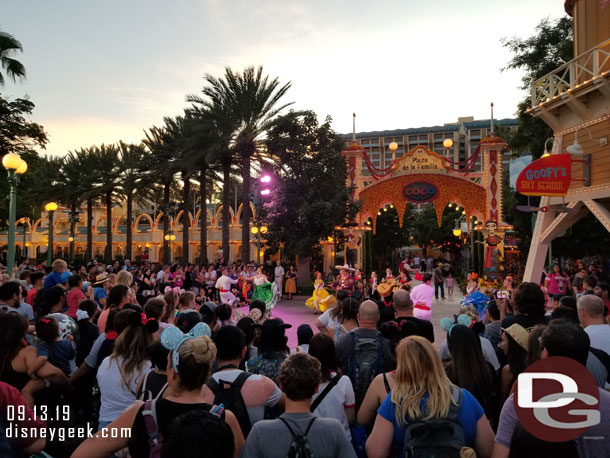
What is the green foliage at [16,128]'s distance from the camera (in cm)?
2022

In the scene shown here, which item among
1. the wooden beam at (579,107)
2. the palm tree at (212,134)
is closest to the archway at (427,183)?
the palm tree at (212,134)

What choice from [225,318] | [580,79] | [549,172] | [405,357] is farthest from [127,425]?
[580,79]

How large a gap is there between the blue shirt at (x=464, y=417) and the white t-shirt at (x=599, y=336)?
2.41 meters

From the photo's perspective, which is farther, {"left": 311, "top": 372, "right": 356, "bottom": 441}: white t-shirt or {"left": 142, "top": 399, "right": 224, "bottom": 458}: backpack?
{"left": 311, "top": 372, "right": 356, "bottom": 441}: white t-shirt

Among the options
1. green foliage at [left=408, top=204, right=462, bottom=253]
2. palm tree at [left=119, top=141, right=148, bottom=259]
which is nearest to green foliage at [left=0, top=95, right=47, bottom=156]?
palm tree at [left=119, top=141, right=148, bottom=259]

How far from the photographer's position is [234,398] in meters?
3.05

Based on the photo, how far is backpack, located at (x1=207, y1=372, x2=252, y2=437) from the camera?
9.95 feet

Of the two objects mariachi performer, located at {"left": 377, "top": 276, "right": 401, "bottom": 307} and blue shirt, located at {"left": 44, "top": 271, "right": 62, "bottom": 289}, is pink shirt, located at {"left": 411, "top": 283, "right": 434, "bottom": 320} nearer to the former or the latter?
mariachi performer, located at {"left": 377, "top": 276, "right": 401, "bottom": 307}

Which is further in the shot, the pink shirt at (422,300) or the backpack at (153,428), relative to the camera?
the pink shirt at (422,300)

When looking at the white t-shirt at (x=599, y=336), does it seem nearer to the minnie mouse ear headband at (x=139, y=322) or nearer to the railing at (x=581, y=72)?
the minnie mouse ear headband at (x=139, y=322)

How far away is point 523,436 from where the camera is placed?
2.47 metres

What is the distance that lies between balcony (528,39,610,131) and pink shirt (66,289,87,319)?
1322 cm

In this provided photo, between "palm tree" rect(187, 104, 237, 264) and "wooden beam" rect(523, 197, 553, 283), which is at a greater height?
"palm tree" rect(187, 104, 237, 264)

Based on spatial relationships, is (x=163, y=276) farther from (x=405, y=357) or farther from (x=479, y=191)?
(x=479, y=191)
